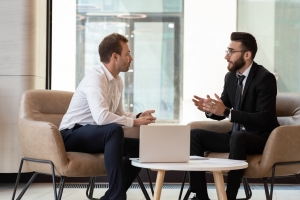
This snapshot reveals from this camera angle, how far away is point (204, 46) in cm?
578

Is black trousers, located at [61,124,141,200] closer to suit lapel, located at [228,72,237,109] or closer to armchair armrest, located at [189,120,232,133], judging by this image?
armchair armrest, located at [189,120,232,133]

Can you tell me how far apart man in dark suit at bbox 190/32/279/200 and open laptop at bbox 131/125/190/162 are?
0.52 metres

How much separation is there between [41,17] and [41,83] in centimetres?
62

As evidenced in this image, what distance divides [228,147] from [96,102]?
3.31 feet

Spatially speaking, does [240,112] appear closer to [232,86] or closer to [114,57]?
[232,86]

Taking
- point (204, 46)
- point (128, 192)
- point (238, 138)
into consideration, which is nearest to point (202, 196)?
point (238, 138)

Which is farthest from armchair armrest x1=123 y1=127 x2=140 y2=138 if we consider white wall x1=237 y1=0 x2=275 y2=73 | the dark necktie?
white wall x1=237 y1=0 x2=275 y2=73

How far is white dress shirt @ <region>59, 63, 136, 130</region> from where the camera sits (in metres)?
3.72

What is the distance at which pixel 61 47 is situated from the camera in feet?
19.0

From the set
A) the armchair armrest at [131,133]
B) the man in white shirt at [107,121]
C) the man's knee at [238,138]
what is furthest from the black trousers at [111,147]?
the man's knee at [238,138]

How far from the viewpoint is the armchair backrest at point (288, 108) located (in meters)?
4.27

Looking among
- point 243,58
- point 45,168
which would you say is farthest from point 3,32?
point 243,58

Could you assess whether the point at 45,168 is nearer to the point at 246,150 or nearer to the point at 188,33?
the point at 246,150

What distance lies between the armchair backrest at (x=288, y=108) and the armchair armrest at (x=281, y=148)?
0.50 m
